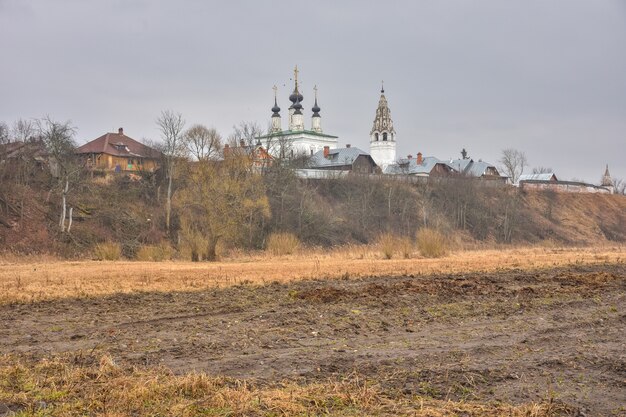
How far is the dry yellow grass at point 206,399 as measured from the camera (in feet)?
23.2

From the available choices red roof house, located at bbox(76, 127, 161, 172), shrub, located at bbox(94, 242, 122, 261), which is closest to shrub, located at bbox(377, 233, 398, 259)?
shrub, located at bbox(94, 242, 122, 261)

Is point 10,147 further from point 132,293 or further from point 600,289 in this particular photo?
point 600,289

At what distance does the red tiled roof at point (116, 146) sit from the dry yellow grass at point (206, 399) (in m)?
64.6

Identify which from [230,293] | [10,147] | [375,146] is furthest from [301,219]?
[375,146]

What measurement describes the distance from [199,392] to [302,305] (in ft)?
26.3

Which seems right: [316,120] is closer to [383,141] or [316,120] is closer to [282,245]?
[383,141]

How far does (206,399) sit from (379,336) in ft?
15.8

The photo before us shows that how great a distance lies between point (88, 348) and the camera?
1057cm

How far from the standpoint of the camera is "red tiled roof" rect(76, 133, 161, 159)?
241 ft

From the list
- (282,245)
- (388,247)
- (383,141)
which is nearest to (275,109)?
(383,141)

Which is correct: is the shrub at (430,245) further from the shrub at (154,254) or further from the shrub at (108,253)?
the shrub at (108,253)

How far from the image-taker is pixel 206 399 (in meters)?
7.45

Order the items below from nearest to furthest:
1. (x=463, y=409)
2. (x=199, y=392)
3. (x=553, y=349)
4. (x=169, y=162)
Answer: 1. (x=463, y=409)
2. (x=199, y=392)
3. (x=553, y=349)
4. (x=169, y=162)

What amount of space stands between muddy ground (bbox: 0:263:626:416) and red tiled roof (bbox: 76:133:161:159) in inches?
2281
